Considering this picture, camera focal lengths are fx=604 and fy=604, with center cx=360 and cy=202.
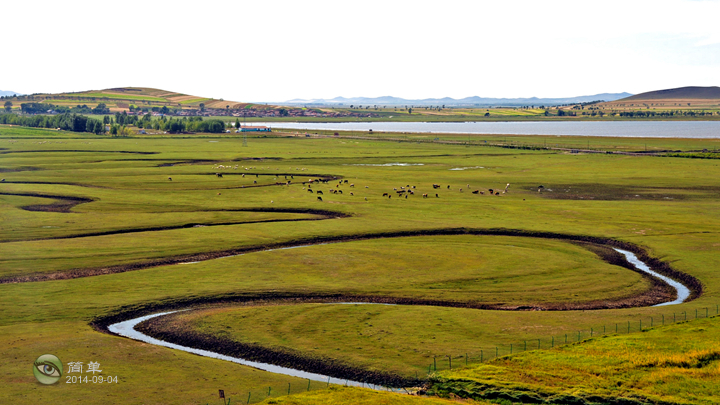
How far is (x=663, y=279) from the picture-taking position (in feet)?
168

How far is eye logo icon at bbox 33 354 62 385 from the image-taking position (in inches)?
1230

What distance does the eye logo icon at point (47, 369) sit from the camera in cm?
3125

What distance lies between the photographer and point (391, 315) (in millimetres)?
41562

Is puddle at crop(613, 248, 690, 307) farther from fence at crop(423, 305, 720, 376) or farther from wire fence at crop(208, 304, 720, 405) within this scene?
fence at crop(423, 305, 720, 376)

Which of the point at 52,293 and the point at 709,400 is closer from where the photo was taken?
the point at 709,400

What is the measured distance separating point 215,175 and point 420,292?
76.3 m

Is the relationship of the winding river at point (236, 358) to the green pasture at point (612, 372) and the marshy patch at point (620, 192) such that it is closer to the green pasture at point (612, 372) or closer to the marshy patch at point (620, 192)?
the green pasture at point (612, 372)

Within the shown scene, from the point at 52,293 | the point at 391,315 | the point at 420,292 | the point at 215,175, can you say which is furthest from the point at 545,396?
the point at 215,175

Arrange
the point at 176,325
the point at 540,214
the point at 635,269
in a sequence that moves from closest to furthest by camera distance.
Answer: the point at 176,325 → the point at 635,269 → the point at 540,214

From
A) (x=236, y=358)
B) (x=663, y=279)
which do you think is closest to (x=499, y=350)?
(x=236, y=358)

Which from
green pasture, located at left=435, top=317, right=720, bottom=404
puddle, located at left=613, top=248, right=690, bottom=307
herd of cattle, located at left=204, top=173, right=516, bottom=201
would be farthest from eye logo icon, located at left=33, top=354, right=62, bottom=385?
herd of cattle, located at left=204, top=173, right=516, bottom=201

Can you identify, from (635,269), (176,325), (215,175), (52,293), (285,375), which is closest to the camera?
(285,375)

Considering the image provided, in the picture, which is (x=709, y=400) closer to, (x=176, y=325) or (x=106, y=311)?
(x=176, y=325)

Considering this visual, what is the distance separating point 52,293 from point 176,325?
476 inches
